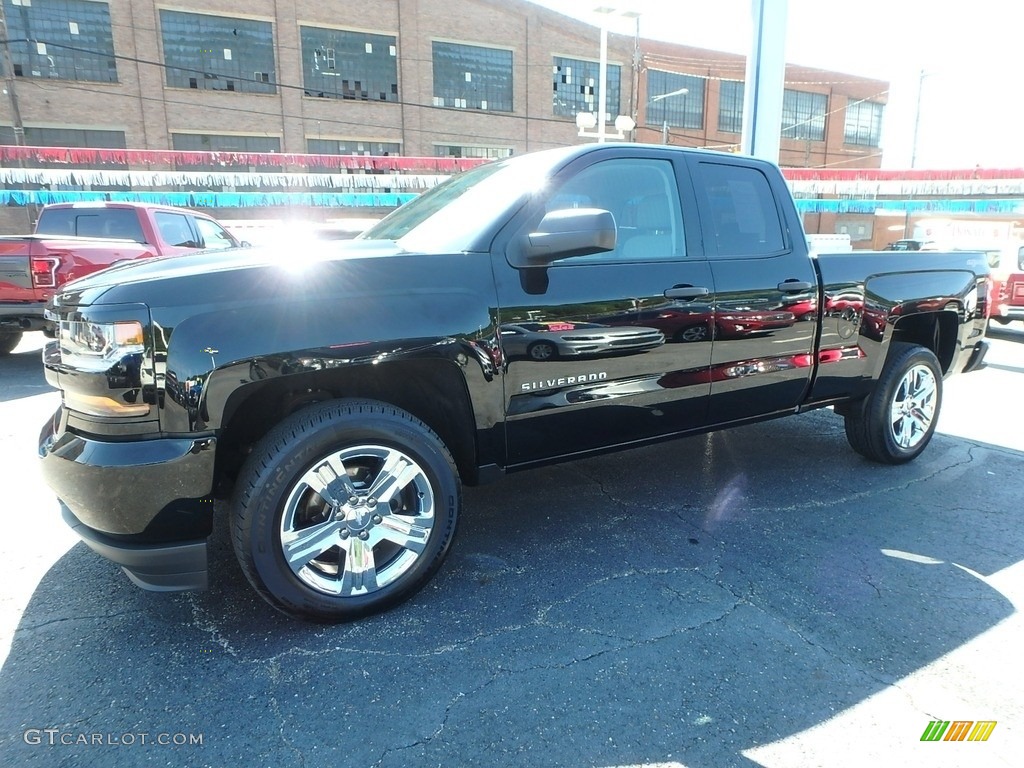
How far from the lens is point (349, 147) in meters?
33.9

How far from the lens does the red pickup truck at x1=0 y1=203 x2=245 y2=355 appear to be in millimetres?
7035

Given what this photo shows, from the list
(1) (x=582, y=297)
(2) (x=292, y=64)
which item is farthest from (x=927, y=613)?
(2) (x=292, y=64)

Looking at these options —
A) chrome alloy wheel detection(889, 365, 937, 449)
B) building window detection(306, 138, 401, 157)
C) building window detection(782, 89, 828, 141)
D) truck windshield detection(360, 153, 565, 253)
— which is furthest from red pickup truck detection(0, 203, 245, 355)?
building window detection(782, 89, 828, 141)

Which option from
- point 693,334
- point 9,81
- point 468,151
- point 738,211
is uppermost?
point 9,81

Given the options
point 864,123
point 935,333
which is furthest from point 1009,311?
point 864,123

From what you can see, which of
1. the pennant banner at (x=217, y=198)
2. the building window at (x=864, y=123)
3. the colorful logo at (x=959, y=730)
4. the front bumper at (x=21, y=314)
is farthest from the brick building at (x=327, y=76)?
the colorful logo at (x=959, y=730)

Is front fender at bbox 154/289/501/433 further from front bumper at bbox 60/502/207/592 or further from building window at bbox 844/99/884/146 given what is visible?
building window at bbox 844/99/884/146

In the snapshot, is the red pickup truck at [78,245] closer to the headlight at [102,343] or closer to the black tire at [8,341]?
the black tire at [8,341]

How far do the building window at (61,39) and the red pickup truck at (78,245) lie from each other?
26.3 meters

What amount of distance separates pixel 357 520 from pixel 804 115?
5478 centimetres

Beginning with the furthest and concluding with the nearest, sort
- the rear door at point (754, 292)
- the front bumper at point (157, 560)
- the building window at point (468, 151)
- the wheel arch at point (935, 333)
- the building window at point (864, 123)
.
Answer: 1. the building window at point (864, 123)
2. the building window at point (468, 151)
3. the wheel arch at point (935, 333)
4. the rear door at point (754, 292)
5. the front bumper at point (157, 560)

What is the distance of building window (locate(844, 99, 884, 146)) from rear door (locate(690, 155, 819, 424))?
5595cm

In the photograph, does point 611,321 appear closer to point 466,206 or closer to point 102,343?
point 466,206

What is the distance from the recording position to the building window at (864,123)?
166ft
